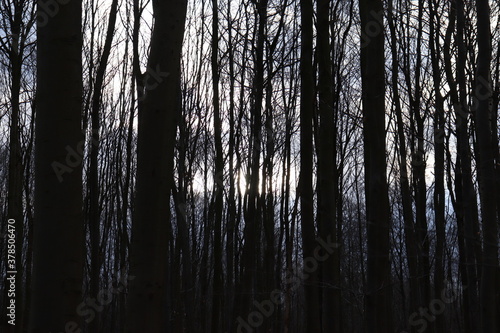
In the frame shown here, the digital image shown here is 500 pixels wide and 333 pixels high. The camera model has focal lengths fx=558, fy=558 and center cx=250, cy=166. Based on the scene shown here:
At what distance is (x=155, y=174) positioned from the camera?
8.42ft

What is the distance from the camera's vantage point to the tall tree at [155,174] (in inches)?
97.6

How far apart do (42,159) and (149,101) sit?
2.21 ft

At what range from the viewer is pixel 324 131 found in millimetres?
4562

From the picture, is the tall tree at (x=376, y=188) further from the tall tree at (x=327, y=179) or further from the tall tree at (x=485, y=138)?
the tall tree at (x=485, y=138)

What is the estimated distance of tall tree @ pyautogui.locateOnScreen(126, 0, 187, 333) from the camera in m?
2.48

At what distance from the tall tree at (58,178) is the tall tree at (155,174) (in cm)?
37

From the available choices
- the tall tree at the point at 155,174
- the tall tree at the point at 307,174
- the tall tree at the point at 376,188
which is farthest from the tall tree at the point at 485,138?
the tall tree at the point at 155,174

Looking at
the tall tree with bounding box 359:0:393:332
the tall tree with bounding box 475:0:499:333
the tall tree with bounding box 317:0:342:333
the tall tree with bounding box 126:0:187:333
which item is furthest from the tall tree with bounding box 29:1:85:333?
the tall tree with bounding box 475:0:499:333

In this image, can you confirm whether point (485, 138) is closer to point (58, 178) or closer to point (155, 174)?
point (155, 174)

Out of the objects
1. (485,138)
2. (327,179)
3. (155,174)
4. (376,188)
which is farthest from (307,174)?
(155,174)

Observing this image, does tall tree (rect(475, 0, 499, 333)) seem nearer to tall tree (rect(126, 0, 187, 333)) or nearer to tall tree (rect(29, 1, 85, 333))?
tall tree (rect(126, 0, 187, 333))

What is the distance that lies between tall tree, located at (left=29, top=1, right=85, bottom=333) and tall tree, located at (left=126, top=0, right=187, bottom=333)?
14.7 inches

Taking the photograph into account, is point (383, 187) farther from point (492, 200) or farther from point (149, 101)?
point (149, 101)

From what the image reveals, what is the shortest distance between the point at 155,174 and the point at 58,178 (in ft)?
1.71
